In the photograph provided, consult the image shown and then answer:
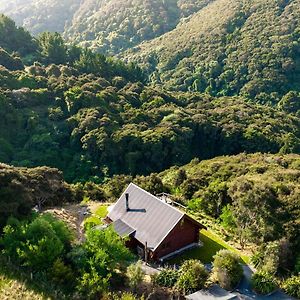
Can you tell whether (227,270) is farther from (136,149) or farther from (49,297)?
(136,149)

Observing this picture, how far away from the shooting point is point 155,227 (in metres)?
28.5

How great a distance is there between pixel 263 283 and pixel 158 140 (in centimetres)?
4237

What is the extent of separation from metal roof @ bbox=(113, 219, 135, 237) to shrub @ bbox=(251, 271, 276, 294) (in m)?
8.46

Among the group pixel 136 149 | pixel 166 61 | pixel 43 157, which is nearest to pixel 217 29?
pixel 166 61

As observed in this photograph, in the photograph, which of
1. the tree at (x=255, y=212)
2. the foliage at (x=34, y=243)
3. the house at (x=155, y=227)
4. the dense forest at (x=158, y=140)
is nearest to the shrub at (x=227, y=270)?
the dense forest at (x=158, y=140)

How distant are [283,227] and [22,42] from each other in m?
80.2

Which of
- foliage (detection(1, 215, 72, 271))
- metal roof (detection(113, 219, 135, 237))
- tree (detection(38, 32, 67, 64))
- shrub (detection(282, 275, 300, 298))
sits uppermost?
tree (detection(38, 32, 67, 64))

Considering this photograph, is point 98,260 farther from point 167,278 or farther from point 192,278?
point 192,278

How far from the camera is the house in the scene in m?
27.9

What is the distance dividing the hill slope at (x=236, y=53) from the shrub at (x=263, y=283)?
8491 cm

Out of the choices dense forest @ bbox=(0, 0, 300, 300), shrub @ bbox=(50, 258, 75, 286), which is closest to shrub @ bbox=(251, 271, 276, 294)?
dense forest @ bbox=(0, 0, 300, 300)

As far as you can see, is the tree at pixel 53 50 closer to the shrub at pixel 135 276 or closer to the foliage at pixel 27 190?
the foliage at pixel 27 190

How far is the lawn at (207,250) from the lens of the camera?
93.8ft

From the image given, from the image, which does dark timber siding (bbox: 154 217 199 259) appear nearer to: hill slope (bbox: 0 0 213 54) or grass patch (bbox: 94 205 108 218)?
grass patch (bbox: 94 205 108 218)
